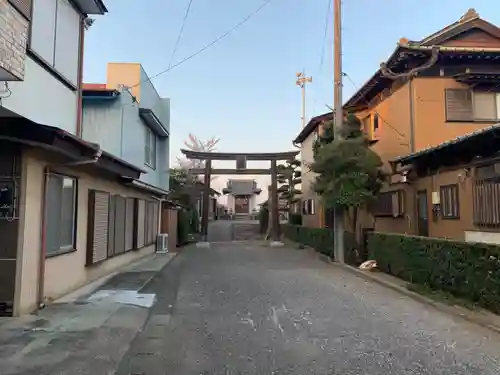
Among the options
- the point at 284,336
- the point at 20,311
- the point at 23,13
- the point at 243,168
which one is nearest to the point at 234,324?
the point at 284,336

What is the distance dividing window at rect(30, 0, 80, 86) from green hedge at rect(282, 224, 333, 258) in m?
11.1

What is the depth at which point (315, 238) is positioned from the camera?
19953 mm

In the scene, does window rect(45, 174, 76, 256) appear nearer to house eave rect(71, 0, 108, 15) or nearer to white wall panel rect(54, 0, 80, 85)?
white wall panel rect(54, 0, 80, 85)

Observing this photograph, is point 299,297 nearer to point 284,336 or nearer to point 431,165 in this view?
point 284,336

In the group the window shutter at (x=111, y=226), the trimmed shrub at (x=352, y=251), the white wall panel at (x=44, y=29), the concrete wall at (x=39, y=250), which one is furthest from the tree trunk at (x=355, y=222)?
the white wall panel at (x=44, y=29)

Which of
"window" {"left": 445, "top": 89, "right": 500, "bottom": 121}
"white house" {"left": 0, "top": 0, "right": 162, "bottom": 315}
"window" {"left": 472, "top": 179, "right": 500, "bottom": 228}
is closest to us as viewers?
"white house" {"left": 0, "top": 0, "right": 162, "bottom": 315}

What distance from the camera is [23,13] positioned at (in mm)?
5957

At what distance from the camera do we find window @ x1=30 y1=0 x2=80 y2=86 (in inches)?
301

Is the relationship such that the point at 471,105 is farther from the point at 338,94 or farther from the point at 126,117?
the point at 126,117

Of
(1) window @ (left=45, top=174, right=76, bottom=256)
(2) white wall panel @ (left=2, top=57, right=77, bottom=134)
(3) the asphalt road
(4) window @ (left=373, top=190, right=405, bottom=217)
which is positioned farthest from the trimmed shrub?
(2) white wall panel @ (left=2, top=57, right=77, bottom=134)

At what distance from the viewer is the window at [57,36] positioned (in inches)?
301

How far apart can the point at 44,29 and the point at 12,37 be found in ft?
8.41

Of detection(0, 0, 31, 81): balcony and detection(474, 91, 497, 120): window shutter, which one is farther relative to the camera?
detection(474, 91, 497, 120): window shutter

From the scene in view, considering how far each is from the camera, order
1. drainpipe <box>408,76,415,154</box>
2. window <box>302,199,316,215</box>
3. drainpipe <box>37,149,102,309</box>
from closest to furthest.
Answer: drainpipe <box>37,149,102,309</box>
drainpipe <box>408,76,415,154</box>
window <box>302,199,316,215</box>
